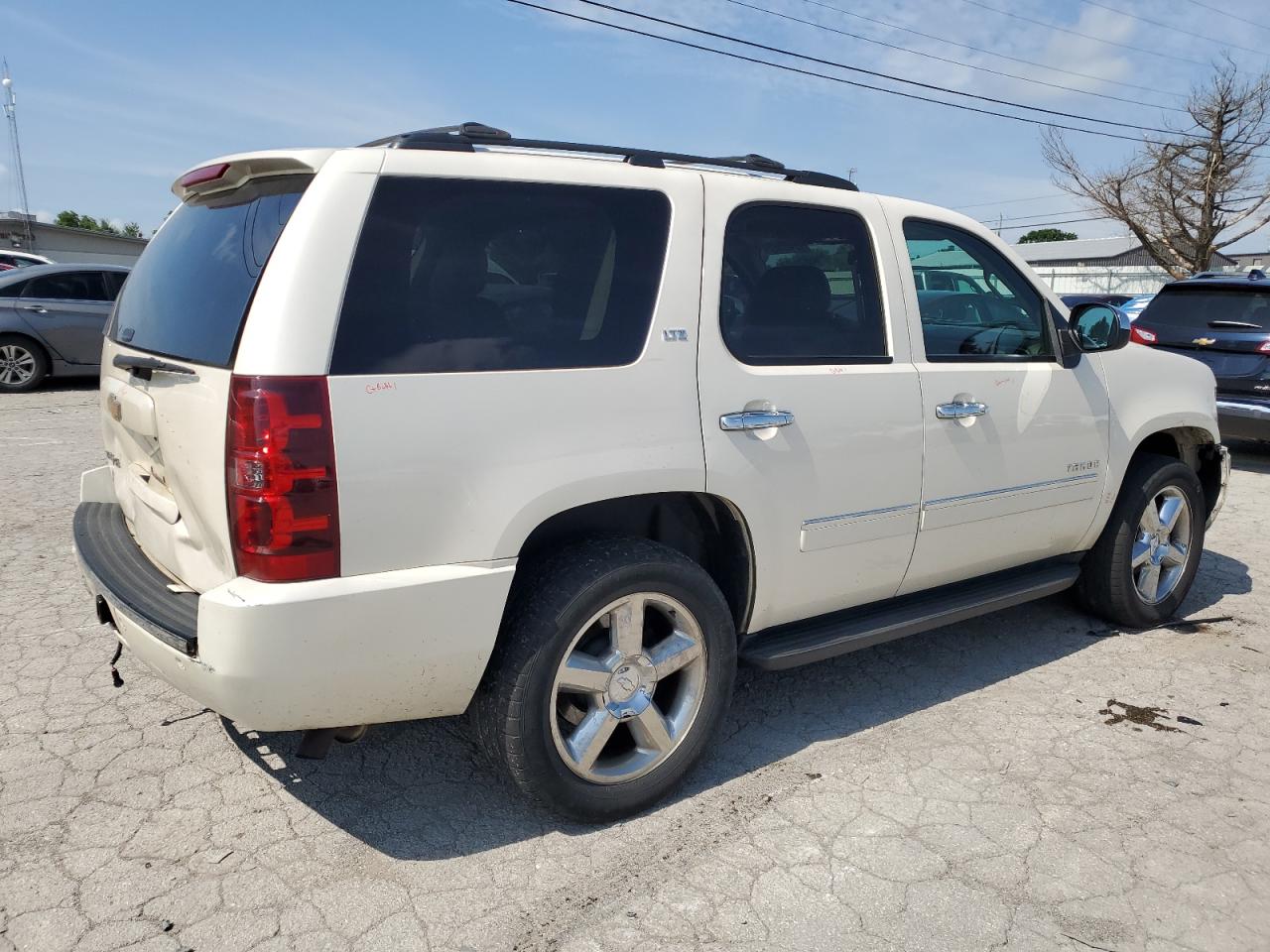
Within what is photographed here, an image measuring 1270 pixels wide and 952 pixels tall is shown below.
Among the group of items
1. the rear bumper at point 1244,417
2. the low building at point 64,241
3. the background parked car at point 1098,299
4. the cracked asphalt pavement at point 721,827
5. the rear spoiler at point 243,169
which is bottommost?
the cracked asphalt pavement at point 721,827

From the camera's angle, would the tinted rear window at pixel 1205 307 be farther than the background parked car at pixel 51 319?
No

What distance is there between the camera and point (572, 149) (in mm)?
2953

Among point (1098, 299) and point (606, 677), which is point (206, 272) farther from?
point (1098, 299)

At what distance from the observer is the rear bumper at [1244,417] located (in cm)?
808

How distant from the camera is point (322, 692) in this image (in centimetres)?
242

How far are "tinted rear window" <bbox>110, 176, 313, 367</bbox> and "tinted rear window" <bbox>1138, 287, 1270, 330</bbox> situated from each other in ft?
27.6

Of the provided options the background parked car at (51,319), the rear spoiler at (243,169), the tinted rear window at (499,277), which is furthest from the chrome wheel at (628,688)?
the background parked car at (51,319)

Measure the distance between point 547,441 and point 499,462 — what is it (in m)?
0.15

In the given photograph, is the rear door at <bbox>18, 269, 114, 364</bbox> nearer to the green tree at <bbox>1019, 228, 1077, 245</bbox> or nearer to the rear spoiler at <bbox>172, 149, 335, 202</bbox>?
the rear spoiler at <bbox>172, 149, 335, 202</bbox>

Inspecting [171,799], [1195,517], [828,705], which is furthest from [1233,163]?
[171,799]

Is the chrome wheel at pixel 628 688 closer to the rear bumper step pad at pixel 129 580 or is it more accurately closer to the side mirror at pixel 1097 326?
the rear bumper step pad at pixel 129 580

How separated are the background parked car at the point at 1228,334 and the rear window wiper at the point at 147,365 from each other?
821cm

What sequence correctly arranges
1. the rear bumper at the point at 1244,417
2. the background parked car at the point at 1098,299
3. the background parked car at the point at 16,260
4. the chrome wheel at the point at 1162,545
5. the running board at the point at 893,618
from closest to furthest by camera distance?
the running board at the point at 893,618, the chrome wheel at the point at 1162,545, the background parked car at the point at 1098,299, the rear bumper at the point at 1244,417, the background parked car at the point at 16,260

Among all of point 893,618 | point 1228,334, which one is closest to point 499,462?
point 893,618
